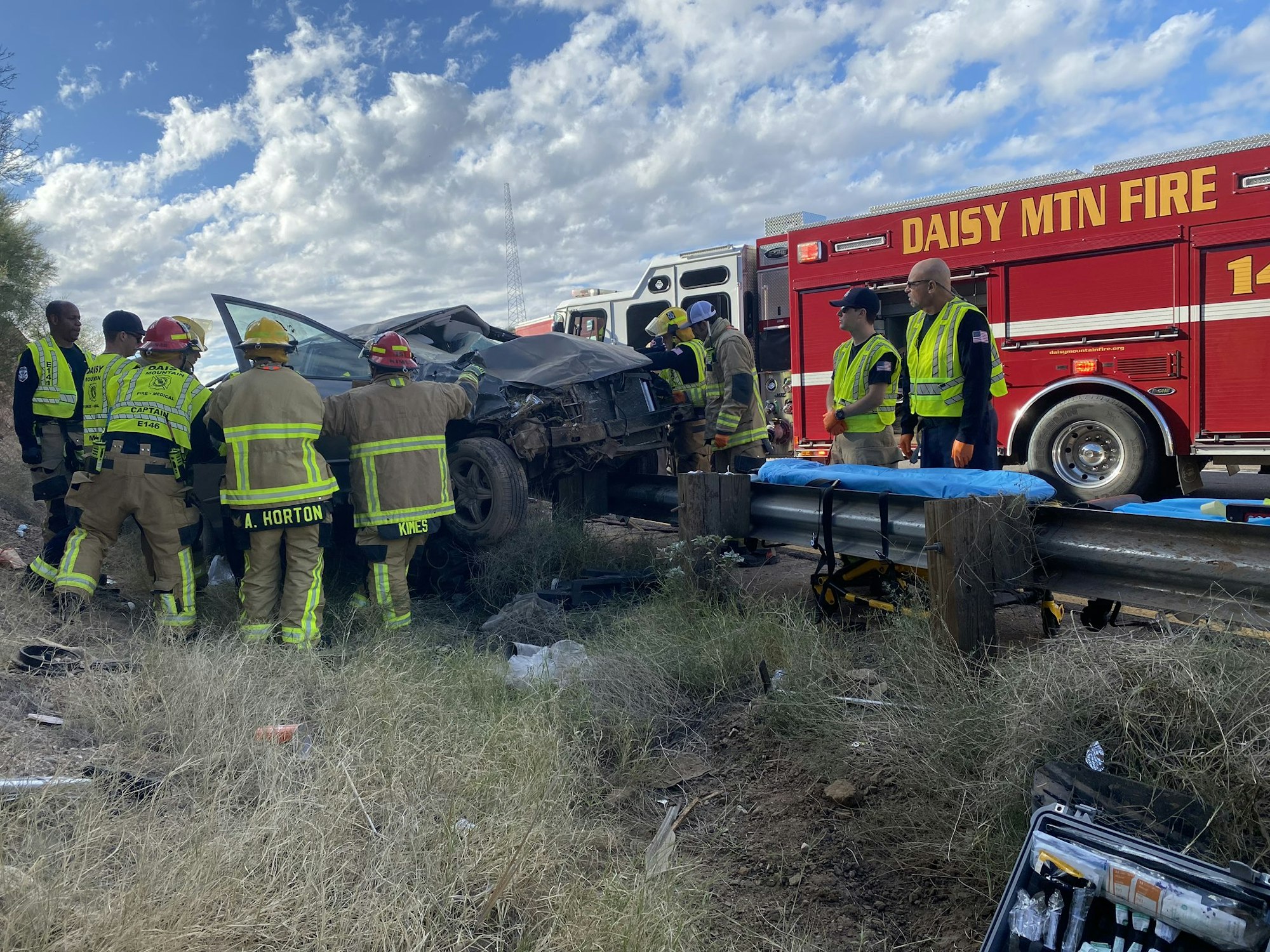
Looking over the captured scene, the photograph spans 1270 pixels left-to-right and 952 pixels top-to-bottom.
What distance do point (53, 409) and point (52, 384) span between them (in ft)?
0.53

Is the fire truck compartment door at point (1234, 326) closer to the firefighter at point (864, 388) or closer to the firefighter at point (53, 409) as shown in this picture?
the firefighter at point (864, 388)

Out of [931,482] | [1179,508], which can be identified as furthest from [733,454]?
[1179,508]

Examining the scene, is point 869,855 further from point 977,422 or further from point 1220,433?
point 1220,433

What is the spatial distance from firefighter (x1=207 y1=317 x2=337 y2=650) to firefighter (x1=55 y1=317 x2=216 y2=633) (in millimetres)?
244

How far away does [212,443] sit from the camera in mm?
5078

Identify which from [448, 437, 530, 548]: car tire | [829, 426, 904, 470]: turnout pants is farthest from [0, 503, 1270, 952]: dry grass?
[448, 437, 530, 548]: car tire

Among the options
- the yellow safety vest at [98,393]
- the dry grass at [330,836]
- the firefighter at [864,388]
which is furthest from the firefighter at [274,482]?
the firefighter at [864,388]

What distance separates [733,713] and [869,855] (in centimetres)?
98

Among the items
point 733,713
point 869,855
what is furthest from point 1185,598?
point 733,713

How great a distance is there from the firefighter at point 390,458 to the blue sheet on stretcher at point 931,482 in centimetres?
209

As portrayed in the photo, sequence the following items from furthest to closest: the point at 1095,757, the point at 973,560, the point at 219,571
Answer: the point at 219,571, the point at 973,560, the point at 1095,757

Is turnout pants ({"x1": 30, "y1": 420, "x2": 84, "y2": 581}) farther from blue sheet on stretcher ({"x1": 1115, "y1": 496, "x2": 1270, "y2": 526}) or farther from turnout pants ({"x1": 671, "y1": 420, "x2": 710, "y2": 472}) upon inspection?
blue sheet on stretcher ({"x1": 1115, "y1": 496, "x2": 1270, "y2": 526})

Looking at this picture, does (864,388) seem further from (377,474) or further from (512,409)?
(377,474)

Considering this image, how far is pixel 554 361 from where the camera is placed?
6480 millimetres
